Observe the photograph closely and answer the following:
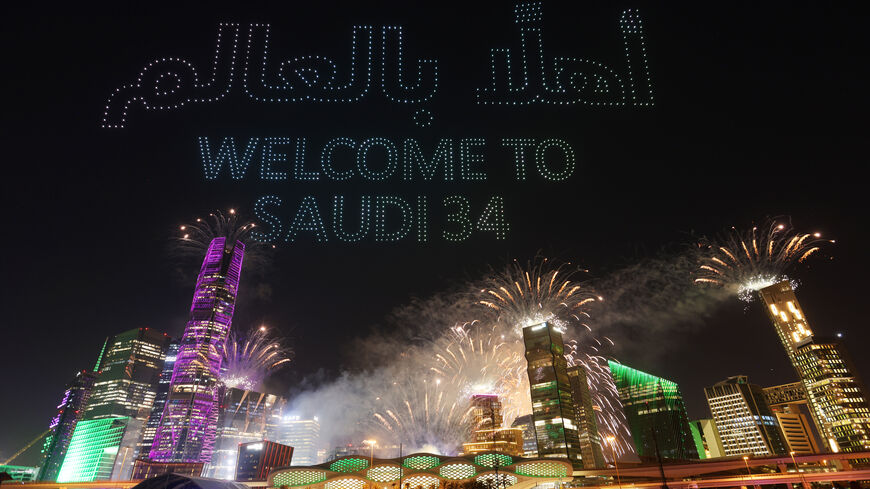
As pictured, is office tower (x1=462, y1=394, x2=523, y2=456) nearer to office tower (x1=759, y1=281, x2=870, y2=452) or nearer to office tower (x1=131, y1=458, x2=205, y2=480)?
office tower (x1=131, y1=458, x2=205, y2=480)

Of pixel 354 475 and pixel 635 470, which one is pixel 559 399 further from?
pixel 354 475

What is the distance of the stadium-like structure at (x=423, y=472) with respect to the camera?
56.6 m

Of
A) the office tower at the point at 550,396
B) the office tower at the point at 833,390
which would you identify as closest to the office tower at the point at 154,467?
the office tower at the point at 550,396

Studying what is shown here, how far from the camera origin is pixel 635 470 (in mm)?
71625

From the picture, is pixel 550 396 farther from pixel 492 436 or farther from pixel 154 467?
pixel 154 467

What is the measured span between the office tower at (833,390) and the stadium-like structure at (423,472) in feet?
621

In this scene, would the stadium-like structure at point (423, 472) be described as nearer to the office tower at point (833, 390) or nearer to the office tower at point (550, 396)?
the office tower at point (550, 396)

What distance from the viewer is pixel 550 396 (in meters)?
164

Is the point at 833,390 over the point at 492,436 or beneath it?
over

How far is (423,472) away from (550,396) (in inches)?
4609

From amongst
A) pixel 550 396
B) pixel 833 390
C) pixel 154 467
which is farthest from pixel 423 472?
pixel 833 390

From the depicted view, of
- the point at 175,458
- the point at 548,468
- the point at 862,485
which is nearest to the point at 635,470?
the point at 548,468

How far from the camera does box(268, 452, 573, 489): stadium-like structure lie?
5662cm

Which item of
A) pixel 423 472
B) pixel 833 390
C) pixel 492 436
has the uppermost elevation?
pixel 833 390
